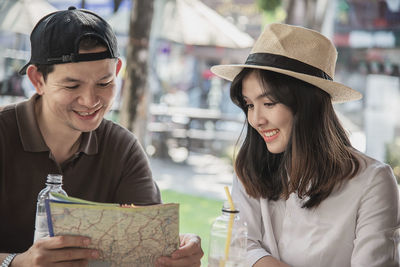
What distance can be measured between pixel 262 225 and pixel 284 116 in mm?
494

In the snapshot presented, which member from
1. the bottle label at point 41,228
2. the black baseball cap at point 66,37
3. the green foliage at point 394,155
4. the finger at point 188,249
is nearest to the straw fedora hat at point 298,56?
the black baseball cap at point 66,37

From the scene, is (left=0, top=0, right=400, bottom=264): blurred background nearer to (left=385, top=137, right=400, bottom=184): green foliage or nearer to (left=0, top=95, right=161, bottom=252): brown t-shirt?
(left=385, top=137, right=400, bottom=184): green foliage

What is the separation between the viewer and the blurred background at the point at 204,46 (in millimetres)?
5262

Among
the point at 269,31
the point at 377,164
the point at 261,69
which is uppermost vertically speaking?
the point at 269,31

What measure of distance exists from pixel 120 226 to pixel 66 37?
2.42 ft

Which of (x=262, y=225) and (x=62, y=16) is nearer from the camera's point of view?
(x=62, y=16)

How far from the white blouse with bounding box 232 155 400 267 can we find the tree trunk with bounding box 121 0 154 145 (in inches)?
123

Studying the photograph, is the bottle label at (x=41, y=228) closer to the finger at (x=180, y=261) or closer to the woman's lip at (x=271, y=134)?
the finger at (x=180, y=261)

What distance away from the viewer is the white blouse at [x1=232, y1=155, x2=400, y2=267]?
6.23ft

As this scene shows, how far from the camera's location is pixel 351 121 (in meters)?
8.90

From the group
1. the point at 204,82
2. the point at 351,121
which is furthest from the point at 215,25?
the point at 204,82

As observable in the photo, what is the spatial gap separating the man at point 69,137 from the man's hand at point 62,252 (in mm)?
179

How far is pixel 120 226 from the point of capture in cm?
145

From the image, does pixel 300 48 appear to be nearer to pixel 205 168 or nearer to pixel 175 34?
pixel 175 34
